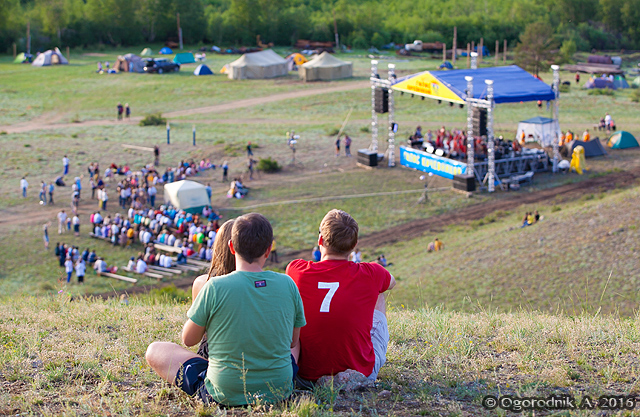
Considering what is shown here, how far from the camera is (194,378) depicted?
411cm

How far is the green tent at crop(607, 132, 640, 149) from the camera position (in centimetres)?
2978

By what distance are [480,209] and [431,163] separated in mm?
4481

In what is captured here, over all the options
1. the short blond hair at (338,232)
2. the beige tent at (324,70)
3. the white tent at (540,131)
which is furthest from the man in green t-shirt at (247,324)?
the beige tent at (324,70)

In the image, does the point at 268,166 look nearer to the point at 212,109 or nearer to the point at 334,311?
the point at 212,109

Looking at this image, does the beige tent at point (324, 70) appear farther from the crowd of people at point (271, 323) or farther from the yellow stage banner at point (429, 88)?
the crowd of people at point (271, 323)

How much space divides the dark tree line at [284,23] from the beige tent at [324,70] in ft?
86.8

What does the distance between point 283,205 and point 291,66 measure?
39.2 m

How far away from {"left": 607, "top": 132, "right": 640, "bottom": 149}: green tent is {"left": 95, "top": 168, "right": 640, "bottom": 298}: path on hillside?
12.8ft

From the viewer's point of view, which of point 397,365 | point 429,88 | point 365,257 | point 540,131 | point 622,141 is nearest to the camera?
point 397,365

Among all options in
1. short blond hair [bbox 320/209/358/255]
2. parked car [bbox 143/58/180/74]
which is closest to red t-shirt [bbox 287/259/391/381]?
short blond hair [bbox 320/209/358/255]

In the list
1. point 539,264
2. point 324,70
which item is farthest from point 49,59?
point 539,264

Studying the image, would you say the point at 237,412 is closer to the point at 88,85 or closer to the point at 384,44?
the point at 88,85

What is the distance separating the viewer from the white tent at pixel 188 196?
22.7 metres

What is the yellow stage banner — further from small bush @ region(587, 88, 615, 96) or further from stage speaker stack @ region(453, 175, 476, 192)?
Result: small bush @ region(587, 88, 615, 96)
